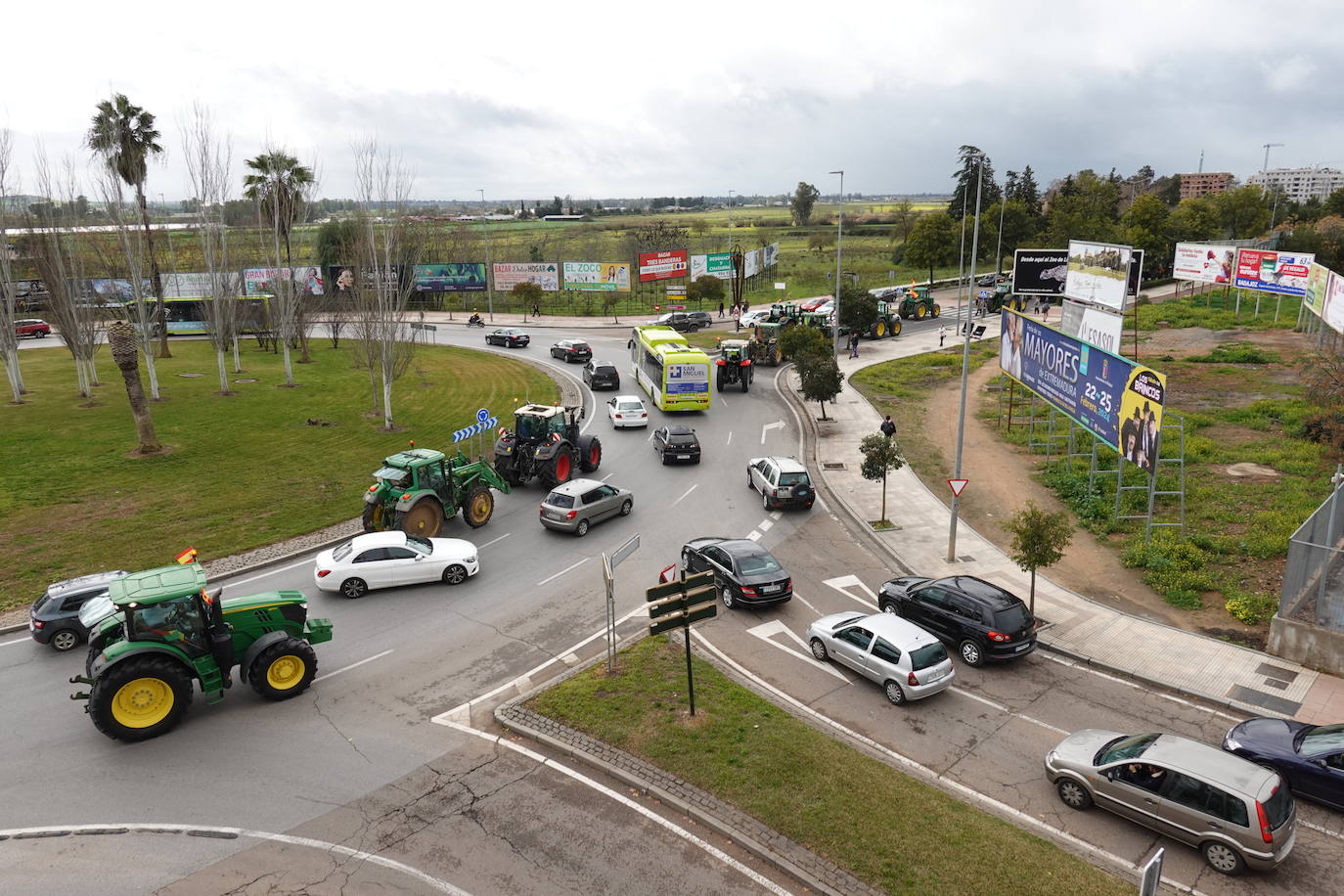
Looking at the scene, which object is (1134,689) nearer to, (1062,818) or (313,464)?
(1062,818)

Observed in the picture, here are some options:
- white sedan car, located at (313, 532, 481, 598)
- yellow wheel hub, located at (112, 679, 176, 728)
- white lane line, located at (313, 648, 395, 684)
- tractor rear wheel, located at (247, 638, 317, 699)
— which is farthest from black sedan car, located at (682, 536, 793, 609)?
yellow wheel hub, located at (112, 679, 176, 728)

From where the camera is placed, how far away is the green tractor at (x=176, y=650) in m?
12.6

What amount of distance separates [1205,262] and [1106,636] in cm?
5493

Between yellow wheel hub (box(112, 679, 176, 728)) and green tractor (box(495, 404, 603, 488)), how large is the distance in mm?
14359

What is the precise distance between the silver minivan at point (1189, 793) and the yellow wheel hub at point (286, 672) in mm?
12894

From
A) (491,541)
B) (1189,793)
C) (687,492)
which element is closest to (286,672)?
(491,541)

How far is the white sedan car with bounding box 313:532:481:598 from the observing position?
61.4 feet

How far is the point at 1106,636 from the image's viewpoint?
17344 millimetres

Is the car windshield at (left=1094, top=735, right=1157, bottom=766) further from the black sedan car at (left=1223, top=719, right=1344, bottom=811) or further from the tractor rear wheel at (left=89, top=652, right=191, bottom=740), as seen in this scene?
the tractor rear wheel at (left=89, top=652, right=191, bottom=740)

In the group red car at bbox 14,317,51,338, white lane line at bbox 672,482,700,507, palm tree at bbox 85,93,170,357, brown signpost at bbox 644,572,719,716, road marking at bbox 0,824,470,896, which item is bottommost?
road marking at bbox 0,824,470,896

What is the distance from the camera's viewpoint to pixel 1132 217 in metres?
83.8

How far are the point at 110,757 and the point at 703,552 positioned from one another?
12.4 metres

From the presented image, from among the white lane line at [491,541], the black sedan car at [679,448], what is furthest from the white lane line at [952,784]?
the black sedan car at [679,448]

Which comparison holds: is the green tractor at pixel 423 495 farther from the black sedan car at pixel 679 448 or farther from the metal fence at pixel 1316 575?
the metal fence at pixel 1316 575
